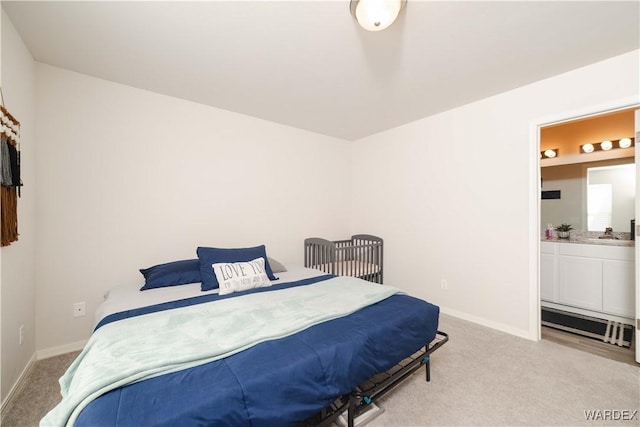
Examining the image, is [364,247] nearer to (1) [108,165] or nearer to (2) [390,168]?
(2) [390,168]

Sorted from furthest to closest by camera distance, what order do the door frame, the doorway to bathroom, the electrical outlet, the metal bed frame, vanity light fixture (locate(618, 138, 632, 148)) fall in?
vanity light fixture (locate(618, 138, 632, 148)), the doorway to bathroom, the door frame, the electrical outlet, the metal bed frame

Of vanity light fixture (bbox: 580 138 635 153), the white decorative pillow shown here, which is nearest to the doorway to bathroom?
vanity light fixture (bbox: 580 138 635 153)

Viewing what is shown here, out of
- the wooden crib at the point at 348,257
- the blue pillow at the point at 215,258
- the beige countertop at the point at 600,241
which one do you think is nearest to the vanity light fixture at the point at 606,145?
the beige countertop at the point at 600,241

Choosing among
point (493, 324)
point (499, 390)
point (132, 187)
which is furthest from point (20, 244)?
point (493, 324)

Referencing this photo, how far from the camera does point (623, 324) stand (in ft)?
9.15

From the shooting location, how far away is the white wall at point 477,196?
240 centimetres

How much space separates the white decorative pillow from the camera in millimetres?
2162

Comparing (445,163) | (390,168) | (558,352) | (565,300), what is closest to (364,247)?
(390,168)

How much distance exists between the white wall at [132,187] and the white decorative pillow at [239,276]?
0.84 m

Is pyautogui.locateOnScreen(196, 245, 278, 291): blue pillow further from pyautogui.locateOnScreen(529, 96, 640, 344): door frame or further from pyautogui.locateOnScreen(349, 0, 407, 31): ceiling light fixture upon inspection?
pyautogui.locateOnScreen(529, 96, 640, 344): door frame

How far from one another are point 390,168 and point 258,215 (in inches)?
79.0

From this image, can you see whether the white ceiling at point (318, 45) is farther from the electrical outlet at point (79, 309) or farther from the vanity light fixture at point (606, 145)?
the electrical outlet at point (79, 309)

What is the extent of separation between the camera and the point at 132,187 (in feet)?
8.38

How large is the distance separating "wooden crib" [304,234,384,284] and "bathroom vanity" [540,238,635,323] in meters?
2.09
